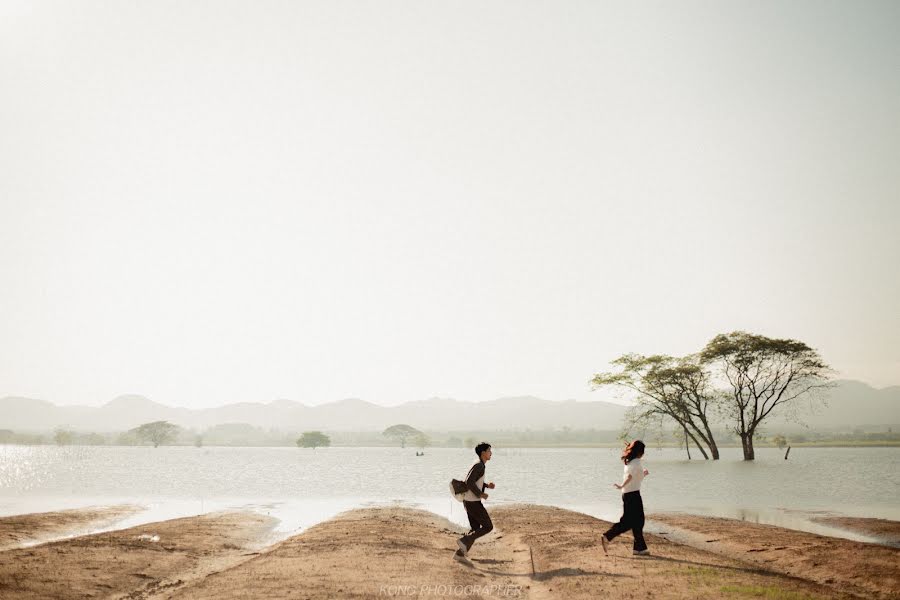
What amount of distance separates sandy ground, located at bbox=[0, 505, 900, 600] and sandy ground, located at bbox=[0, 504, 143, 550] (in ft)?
12.9

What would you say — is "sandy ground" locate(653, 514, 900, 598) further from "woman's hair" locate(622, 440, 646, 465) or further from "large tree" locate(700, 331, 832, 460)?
"large tree" locate(700, 331, 832, 460)

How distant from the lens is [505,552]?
16156 mm

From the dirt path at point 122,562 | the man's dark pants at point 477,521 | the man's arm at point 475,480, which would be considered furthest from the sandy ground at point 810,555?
the dirt path at point 122,562

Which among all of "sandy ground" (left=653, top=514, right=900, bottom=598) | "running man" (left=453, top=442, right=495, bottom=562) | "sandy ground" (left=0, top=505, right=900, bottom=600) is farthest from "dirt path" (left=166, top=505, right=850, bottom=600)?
"sandy ground" (left=653, top=514, right=900, bottom=598)

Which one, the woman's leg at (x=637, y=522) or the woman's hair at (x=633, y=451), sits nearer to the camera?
the woman's hair at (x=633, y=451)

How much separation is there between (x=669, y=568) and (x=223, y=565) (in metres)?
9.92

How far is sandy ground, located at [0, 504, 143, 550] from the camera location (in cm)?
1955

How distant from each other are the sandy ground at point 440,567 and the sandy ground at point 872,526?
8.89 ft

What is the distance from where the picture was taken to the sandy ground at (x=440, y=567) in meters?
10.7

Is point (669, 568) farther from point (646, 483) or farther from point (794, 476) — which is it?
point (794, 476)

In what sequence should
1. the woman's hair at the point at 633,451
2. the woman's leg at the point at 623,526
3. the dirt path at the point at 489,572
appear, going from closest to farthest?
the dirt path at the point at 489,572 → the woman's hair at the point at 633,451 → the woman's leg at the point at 623,526

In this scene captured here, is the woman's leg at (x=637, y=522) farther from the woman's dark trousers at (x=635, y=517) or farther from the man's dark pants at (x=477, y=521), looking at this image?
the man's dark pants at (x=477, y=521)

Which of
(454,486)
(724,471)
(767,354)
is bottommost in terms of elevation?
(724,471)

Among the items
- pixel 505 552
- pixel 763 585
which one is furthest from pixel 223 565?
pixel 763 585
